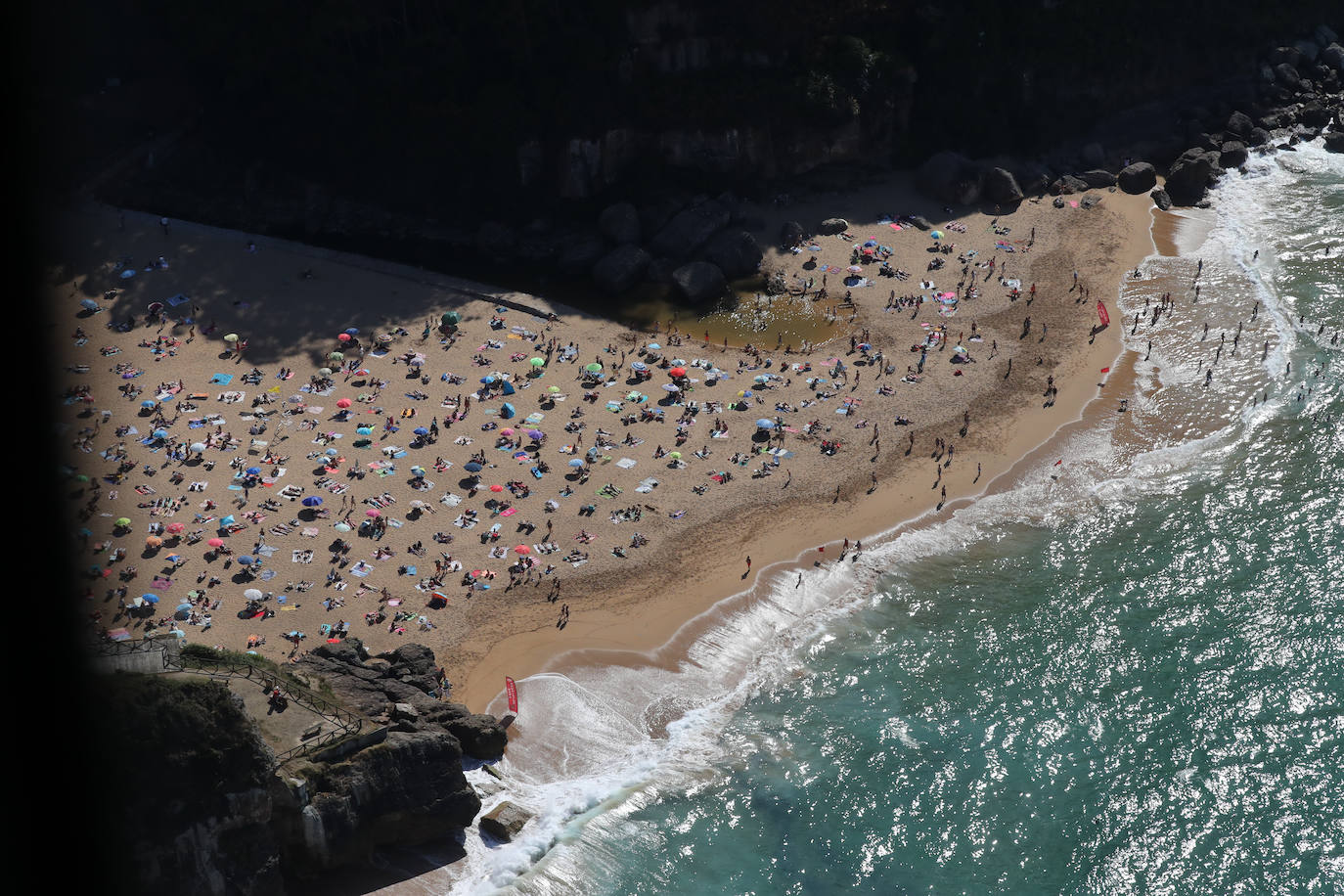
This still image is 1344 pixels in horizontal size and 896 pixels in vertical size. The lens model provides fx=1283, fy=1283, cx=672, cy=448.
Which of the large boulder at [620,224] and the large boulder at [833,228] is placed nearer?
the large boulder at [620,224]

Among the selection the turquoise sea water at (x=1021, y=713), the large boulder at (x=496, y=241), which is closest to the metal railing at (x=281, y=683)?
the turquoise sea water at (x=1021, y=713)

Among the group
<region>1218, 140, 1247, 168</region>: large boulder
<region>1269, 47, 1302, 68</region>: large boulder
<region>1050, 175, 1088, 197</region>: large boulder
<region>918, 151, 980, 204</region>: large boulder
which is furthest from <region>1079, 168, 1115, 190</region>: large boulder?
<region>1269, 47, 1302, 68</region>: large boulder

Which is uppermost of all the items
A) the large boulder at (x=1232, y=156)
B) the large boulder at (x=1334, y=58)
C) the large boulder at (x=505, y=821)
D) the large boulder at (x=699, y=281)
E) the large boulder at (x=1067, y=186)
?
the large boulder at (x=1334, y=58)

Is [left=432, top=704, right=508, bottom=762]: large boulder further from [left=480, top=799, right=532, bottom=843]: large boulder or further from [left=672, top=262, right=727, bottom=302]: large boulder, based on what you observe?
[left=672, top=262, right=727, bottom=302]: large boulder

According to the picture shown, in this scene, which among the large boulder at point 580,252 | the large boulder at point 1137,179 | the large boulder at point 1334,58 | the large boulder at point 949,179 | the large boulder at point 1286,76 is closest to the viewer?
the large boulder at point 580,252

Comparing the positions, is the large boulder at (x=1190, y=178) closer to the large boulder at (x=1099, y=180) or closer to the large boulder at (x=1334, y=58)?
the large boulder at (x=1099, y=180)

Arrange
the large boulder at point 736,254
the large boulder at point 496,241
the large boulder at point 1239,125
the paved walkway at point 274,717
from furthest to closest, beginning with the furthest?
the large boulder at point 1239,125
the large boulder at point 496,241
the large boulder at point 736,254
the paved walkway at point 274,717
